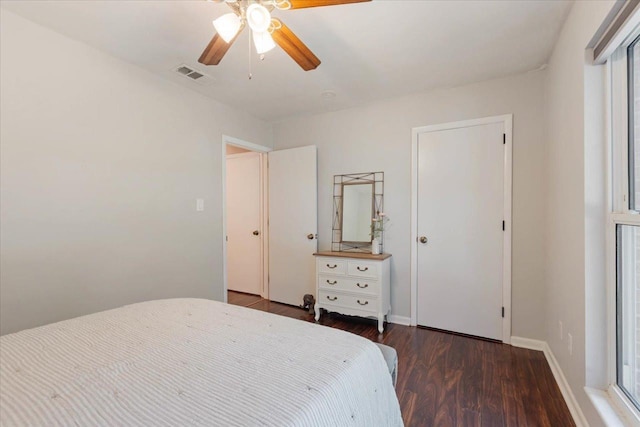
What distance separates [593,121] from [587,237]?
591 millimetres

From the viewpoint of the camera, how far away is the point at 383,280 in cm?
274

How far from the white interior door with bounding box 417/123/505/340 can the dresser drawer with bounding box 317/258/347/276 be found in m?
0.77

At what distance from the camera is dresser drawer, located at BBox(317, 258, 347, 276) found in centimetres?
289

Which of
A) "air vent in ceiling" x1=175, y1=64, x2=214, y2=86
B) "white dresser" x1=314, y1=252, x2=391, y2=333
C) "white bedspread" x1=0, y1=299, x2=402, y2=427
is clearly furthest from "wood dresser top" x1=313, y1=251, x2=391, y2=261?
"air vent in ceiling" x1=175, y1=64, x2=214, y2=86

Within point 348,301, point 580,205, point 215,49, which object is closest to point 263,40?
point 215,49

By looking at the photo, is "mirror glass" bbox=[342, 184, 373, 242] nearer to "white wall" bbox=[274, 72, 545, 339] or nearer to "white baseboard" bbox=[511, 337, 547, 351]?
"white wall" bbox=[274, 72, 545, 339]

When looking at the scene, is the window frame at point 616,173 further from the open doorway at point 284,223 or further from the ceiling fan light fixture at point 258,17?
the open doorway at point 284,223

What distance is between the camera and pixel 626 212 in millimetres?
1250

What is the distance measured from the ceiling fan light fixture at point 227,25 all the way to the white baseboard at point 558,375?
104 inches

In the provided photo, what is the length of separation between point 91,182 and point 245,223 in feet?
7.08

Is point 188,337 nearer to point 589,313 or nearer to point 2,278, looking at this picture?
point 2,278

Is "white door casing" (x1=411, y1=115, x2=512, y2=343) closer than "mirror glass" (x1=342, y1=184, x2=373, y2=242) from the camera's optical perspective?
Yes

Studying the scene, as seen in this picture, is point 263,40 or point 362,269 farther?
point 362,269

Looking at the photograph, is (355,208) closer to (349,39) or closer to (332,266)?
(332,266)
